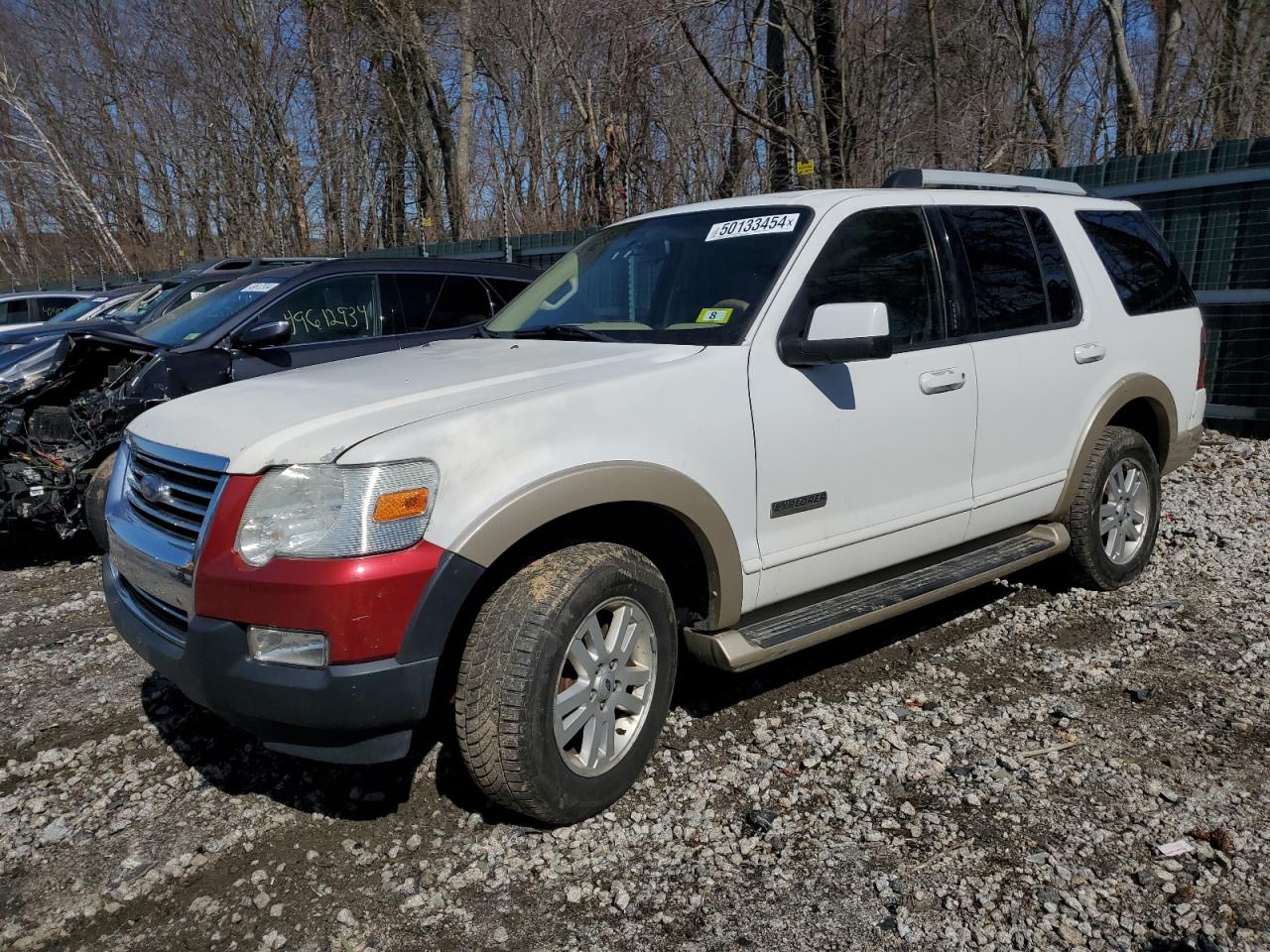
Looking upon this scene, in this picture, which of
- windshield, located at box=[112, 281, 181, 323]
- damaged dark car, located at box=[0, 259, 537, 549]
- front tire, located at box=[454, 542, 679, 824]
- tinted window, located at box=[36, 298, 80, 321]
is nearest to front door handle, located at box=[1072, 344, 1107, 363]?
front tire, located at box=[454, 542, 679, 824]

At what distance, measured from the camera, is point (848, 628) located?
355 cm

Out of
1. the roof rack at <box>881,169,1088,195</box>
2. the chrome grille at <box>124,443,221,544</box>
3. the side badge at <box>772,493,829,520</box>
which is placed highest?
the roof rack at <box>881,169,1088,195</box>

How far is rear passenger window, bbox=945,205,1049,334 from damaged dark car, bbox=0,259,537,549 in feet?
7.64

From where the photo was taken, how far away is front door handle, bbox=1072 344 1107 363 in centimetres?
446

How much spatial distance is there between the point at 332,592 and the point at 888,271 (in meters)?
2.51

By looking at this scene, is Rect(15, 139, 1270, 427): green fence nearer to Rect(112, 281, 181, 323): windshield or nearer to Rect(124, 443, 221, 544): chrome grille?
Rect(124, 443, 221, 544): chrome grille

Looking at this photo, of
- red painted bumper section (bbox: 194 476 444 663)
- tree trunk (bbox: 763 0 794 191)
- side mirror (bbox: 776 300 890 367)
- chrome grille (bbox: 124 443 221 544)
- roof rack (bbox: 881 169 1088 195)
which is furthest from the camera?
tree trunk (bbox: 763 0 794 191)

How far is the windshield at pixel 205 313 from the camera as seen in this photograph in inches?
262

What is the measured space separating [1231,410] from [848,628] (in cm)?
650

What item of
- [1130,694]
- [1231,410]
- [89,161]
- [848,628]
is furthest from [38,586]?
[89,161]

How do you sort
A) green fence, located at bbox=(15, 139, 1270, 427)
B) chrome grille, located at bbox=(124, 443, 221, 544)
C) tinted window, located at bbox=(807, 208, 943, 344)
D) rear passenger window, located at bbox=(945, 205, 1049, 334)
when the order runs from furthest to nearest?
green fence, located at bbox=(15, 139, 1270, 427), rear passenger window, located at bbox=(945, 205, 1049, 334), tinted window, located at bbox=(807, 208, 943, 344), chrome grille, located at bbox=(124, 443, 221, 544)

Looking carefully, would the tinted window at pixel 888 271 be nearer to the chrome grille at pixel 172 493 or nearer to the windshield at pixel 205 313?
the chrome grille at pixel 172 493

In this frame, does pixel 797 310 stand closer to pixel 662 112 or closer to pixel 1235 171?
pixel 1235 171

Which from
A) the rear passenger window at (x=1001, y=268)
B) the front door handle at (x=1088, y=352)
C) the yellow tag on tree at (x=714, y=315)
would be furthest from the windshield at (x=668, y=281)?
the front door handle at (x=1088, y=352)
